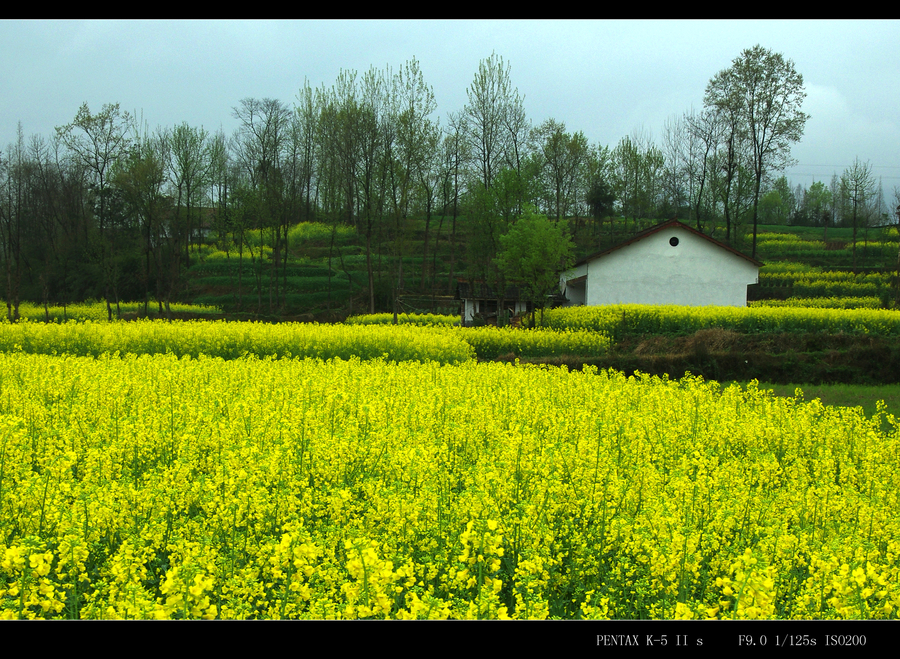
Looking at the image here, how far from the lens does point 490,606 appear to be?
10.0 feet

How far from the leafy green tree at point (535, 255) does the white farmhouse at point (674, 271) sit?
5970 millimetres

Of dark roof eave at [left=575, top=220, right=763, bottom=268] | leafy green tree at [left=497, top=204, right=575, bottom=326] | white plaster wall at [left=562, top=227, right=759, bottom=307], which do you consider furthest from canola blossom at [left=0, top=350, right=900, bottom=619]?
white plaster wall at [left=562, top=227, right=759, bottom=307]

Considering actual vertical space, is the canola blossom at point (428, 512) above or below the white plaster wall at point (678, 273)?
below

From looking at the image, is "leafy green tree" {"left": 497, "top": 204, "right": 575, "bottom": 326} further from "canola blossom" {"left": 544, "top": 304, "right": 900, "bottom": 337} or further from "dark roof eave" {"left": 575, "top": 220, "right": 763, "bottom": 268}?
"dark roof eave" {"left": 575, "top": 220, "right": 763, "bottom": 268}

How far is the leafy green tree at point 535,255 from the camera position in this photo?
27797 mm

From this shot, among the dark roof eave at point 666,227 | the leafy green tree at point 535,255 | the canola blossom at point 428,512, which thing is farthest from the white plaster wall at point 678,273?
the canola blossom at point 428,512

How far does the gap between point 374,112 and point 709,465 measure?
32.0 m

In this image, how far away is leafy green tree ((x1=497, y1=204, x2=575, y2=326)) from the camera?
91.2 feet

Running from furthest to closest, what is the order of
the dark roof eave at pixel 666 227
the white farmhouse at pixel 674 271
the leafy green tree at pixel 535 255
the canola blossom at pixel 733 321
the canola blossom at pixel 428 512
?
the white farmhouse at pixel 674 271 < the dark roof eave at pixel 666 227 < the leafy green tree at pixel 535 255 < the canola blossom at pixel 733 321 < the canola blossom at pixel 428 512

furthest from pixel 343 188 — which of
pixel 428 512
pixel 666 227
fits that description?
pixel 428 512

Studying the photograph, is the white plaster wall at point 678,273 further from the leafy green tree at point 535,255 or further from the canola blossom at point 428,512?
the canola blossom at point 428,512

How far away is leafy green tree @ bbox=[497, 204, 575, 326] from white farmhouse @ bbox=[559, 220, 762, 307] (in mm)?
5970
